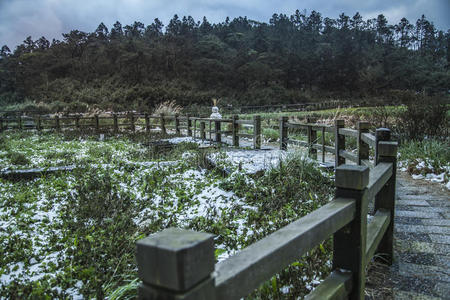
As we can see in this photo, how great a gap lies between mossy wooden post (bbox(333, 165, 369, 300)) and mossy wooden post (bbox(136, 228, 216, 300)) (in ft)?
3.72

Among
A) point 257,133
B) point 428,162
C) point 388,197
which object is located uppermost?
point 257,133

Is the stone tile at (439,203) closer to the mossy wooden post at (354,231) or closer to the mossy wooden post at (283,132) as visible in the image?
the mossy wooden post at (354,231)

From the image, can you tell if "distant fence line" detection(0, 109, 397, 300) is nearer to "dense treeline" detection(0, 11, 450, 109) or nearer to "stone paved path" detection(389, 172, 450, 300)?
"stone paved path" detection(389, 172, 450, 300)

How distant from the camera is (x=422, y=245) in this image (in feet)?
10.3

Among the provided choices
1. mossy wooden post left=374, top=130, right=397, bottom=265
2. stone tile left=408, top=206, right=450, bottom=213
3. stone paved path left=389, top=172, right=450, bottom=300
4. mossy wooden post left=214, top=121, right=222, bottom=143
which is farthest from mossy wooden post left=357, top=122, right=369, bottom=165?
mossy wooden post left=214, top=121, right=222, bottom=143

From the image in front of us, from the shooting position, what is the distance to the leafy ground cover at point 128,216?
2.73 metres

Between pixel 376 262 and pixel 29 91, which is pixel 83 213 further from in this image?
pixel 29 91

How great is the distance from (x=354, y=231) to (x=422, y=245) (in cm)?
183

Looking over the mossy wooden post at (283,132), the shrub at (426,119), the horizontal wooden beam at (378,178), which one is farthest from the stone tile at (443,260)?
the shrub at (426,119)

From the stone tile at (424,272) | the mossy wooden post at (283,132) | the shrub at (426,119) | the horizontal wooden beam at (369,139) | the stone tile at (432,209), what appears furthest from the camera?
the mossy wooden post at (283,132)

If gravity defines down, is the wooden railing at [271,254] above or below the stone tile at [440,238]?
above

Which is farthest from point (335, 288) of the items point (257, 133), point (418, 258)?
point (257, 133)

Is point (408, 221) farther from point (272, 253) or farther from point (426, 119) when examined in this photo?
point (426, 119)

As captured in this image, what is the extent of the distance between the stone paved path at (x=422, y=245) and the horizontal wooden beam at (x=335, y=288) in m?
0.83
